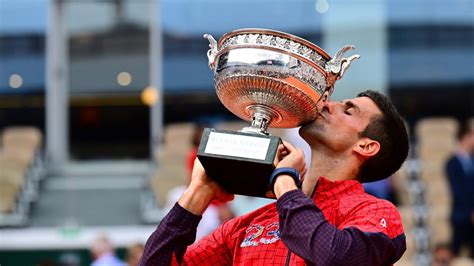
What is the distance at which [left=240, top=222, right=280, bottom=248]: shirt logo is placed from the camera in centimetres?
231

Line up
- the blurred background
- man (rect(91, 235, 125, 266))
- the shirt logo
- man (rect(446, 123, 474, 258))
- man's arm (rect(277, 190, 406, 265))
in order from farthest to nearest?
1. the blurred background
2. man (rect(446, 123, 474, 258))
3. man (rect(91, 235, 125, 266))
4. the shirt logo
5. man's arm (rect(277, 190, 406, 265))

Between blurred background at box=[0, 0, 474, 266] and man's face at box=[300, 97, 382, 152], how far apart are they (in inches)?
223

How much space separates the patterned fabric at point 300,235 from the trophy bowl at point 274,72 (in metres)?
0.22

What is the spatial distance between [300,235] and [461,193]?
5.88 metres

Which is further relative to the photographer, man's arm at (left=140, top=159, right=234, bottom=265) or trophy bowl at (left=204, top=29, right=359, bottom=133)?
man's arm at (left=140, top=159, right=234, bottom=265)

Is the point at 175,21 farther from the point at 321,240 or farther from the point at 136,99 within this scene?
the point at 321,240

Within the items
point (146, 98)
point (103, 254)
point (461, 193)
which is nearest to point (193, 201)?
point (103, 254)

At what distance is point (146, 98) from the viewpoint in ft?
34.1

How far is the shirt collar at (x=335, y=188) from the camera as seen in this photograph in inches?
92.0

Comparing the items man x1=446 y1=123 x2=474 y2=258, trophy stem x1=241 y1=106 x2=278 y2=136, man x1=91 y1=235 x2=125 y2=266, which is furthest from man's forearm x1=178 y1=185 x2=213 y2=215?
man x1=446 y1=123 x2=474 y2=258

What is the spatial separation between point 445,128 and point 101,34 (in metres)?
3.64

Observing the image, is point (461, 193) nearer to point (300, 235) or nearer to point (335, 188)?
point (335, 188)

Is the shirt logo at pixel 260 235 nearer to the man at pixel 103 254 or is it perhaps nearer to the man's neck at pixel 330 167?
the man's neck at pixel 330 167

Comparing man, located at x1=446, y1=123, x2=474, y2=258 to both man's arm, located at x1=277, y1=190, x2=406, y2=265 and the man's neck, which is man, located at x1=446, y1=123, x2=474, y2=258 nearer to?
the man's neck
